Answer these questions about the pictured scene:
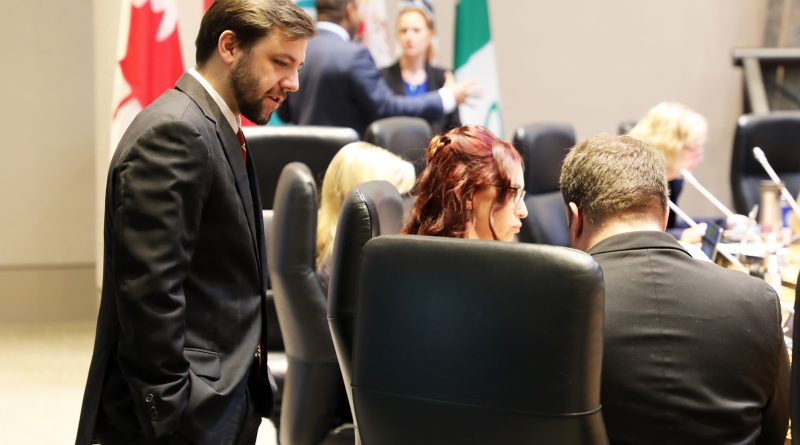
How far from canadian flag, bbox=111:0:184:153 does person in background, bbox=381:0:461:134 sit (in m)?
1.17

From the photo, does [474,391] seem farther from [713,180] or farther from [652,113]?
[713,180]

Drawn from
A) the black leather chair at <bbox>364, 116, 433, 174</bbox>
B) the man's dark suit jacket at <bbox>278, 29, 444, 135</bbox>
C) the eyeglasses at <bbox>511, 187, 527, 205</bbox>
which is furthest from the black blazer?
the eyeglasses at <bbox>511, 187, 527, 205</bbox>

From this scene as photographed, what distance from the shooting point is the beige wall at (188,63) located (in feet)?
16.3

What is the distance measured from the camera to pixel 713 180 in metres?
6.86

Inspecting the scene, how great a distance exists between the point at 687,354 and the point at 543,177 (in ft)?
7.65

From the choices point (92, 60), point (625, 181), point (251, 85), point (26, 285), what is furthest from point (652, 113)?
point (26, 285)

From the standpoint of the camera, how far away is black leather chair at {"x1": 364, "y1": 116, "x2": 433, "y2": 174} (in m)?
3.72

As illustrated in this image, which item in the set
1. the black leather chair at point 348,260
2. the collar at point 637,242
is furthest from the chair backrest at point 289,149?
the collar at point 637,242

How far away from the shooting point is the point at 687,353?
1.58 m

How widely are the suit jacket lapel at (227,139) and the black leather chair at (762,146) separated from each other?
3.36 meters

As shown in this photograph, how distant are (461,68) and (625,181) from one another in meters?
4.33

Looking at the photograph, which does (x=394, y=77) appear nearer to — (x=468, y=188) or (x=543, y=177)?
(x=543, y=177)

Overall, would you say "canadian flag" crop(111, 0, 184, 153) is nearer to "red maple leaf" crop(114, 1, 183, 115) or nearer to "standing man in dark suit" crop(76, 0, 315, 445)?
"red maple leaf" crop(114, 1, 183, 115)

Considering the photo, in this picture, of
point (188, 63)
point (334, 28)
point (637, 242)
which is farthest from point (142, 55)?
point (637, 242)
